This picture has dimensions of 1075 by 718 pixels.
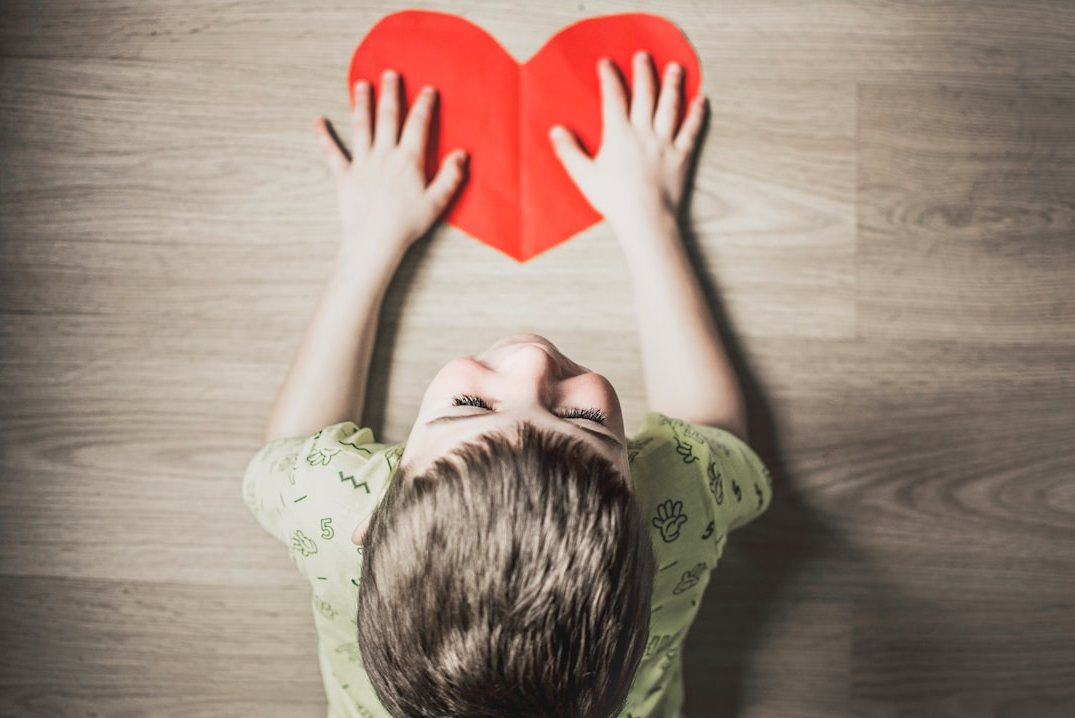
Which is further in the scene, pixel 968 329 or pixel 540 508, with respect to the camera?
pixel 968 329

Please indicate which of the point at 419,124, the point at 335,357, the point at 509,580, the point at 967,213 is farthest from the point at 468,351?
the point at 967,213

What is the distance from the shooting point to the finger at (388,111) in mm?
721

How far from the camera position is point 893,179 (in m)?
0.74

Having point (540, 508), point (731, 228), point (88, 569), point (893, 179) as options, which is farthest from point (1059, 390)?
point (88, 569)

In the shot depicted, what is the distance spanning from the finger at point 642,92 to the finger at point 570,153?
0.07 meters

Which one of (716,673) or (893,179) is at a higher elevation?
(893,179)

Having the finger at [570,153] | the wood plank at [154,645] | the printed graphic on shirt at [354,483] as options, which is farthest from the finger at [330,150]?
the wood plank at [154,645]

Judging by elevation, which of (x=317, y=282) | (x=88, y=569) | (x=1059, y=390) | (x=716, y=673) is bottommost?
(x=716, y=673)

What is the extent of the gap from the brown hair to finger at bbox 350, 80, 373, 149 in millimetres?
422

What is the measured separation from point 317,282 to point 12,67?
385 millimetres

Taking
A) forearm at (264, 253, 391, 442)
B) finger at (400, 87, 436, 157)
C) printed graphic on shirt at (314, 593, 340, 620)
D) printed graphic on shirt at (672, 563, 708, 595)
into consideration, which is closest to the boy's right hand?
finger at (400, 87, 436, 157)

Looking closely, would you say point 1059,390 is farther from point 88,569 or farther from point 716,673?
point 88,569

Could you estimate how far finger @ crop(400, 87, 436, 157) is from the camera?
2.36 ft

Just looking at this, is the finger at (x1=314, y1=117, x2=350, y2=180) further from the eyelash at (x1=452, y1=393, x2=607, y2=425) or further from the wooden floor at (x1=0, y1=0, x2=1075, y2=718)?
the eyelash at (x1=452, y1=393, x2=607, y2=425)
